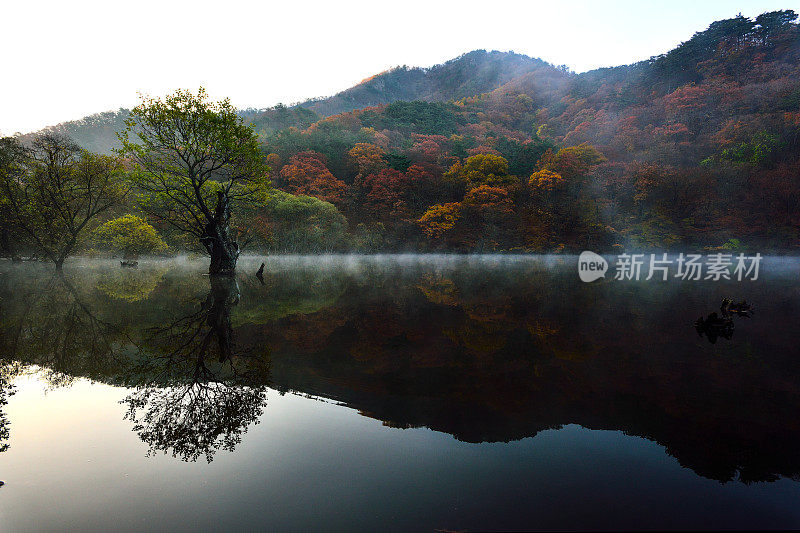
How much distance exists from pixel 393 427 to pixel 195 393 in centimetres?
299

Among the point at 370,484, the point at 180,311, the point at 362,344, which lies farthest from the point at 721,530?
the point at 180,311

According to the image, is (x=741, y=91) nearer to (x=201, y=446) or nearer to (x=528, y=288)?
(x=528, y=288)

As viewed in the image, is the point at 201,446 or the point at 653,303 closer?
the point at 201,446

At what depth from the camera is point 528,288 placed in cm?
1892

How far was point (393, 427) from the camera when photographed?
14.9ft

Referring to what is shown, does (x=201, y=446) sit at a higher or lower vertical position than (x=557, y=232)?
higher

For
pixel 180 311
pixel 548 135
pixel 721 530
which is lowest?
pixel 180 311

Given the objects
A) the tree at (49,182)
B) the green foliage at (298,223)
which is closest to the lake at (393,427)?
the tree at (49,182)

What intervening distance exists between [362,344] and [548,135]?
86.0 meters

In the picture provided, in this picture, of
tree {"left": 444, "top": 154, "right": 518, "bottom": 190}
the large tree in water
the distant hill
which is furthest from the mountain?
the large tree in water

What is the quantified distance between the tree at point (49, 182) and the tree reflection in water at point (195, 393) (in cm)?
2720

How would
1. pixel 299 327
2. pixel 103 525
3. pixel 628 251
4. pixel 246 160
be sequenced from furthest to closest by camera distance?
pixel 628 251 → pixel 246 160 → pixel 299 327 → pixel 103 525

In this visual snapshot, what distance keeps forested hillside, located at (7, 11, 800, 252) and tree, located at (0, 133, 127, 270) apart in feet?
48.7

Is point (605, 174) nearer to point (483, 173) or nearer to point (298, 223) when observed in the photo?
point (483, 173)
